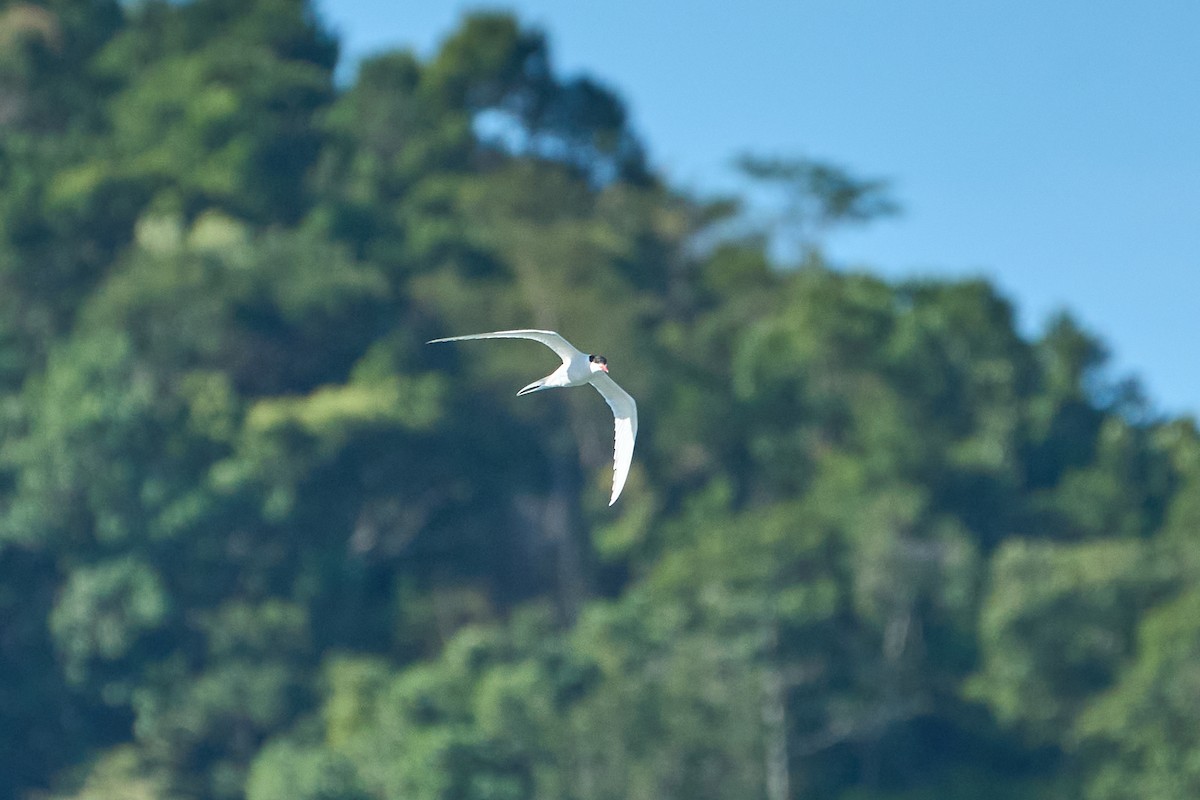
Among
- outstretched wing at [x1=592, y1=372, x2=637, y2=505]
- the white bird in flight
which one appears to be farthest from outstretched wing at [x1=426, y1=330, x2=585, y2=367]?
outstretched wing at [x1=592, y1=372, x2=637, y2=505]

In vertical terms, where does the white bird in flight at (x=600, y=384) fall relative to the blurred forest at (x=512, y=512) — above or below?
below

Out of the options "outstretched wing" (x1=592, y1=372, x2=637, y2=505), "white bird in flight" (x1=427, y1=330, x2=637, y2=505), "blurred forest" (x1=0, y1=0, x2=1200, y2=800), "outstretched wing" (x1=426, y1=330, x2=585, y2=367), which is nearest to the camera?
"outstretched wing" (x1=426, y1=330, x2=585, y2=367)

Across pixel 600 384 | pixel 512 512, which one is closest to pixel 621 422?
pixel 600 384

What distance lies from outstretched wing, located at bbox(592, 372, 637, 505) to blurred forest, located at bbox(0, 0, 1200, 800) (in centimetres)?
2344

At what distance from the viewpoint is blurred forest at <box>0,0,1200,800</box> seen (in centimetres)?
5312

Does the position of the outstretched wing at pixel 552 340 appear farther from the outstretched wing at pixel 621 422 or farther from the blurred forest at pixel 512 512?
the blurred forest at pixel 512 512

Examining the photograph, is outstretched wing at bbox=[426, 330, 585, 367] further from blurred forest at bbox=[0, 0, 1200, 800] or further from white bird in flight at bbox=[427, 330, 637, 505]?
blurred forest at bbox=[0, 0, 1200, 800]

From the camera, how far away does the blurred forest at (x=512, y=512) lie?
5312cm

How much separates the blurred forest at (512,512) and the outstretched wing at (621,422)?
23436 mm

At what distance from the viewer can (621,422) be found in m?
24.8

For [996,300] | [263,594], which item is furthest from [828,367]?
[263,594]

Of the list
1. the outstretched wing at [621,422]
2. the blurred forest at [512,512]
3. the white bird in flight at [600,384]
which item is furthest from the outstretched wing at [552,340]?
the blurred forest at [512,512]

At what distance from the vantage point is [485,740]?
1989 inches

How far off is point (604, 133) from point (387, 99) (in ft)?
19.9
